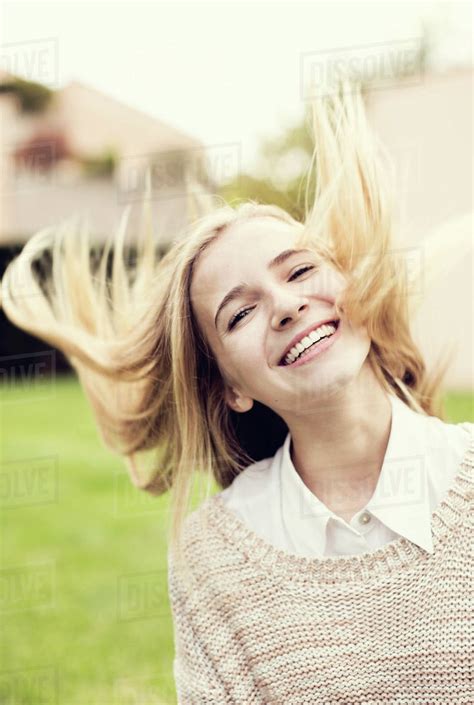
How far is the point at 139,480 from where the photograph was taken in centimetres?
198

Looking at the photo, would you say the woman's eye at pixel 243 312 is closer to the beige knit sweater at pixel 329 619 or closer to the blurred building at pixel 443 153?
the beige knit sweater at pixel 329 619

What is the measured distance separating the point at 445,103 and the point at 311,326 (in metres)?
3.69

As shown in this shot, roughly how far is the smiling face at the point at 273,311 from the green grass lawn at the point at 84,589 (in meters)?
0.99

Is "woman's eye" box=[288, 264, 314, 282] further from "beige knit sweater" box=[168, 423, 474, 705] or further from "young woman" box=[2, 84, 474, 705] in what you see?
"beige knit sweater" box=[168, 423, 474, 705]

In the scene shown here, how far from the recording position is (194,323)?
1.72 meters

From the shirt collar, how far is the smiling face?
0.41 feet

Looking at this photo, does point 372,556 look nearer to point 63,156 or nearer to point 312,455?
point 312,455

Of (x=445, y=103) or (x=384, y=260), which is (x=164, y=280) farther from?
(x=445, y=103)

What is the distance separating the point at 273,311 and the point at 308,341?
0.07m

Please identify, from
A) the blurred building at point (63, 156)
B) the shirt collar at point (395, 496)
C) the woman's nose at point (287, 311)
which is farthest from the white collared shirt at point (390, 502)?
the blurred building at point (63, 156)

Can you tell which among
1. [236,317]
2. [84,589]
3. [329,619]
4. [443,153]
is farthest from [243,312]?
[443,153]

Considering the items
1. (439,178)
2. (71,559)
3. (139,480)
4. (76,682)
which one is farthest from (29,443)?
(139,480)

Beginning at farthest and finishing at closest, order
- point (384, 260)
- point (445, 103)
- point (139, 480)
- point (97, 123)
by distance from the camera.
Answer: point (97, 123)
point (445, 103)
point (139, 480)
point (384, 260)

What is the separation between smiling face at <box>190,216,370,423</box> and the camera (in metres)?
1.53
